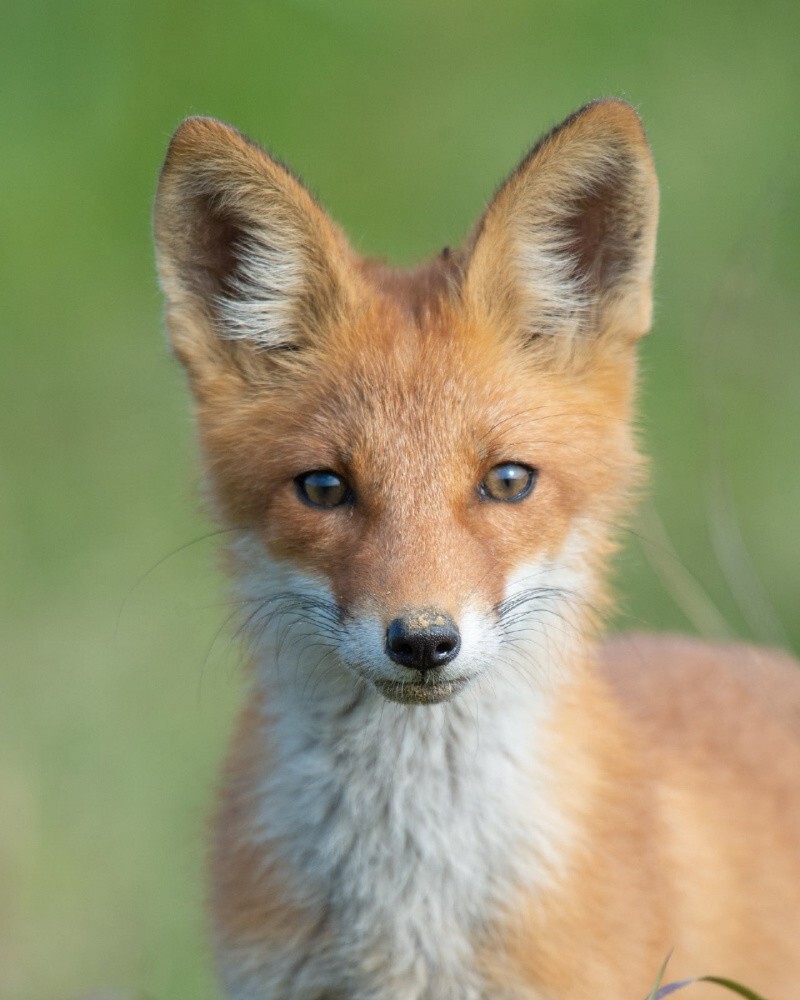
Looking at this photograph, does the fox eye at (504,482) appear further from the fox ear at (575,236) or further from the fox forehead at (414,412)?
the fox ear at (575,236)

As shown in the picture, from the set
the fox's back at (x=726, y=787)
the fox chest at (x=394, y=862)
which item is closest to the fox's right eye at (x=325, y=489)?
the fox chest at (x=394, y=862)

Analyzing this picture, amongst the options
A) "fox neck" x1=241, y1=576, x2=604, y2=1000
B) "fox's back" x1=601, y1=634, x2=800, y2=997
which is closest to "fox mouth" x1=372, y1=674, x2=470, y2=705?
"fox neck" x1=241, y1=576, x2=604, y2=1000

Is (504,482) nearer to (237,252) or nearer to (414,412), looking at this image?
(414,412)

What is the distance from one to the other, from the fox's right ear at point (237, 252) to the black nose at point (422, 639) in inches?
46.0

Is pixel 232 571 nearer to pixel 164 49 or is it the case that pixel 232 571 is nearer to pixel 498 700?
pixel 498 700

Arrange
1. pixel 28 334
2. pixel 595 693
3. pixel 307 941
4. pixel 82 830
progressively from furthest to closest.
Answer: pixel 28 334 → pixel 82 830 → pixel 595 693 → pixel 307 941

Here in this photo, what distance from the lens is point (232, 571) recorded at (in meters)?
4.48

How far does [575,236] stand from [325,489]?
3.68 ft

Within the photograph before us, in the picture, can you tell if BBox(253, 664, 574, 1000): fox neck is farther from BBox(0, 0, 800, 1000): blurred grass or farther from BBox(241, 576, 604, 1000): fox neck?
BBox(0, 0, 800, 1000): blurred grass

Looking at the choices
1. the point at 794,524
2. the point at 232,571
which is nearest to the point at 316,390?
the point at 232,571

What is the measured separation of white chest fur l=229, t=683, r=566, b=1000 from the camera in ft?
13.8

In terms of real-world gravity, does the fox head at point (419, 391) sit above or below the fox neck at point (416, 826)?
above

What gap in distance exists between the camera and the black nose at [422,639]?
12.0 feet

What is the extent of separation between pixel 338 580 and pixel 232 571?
0.61 meters
